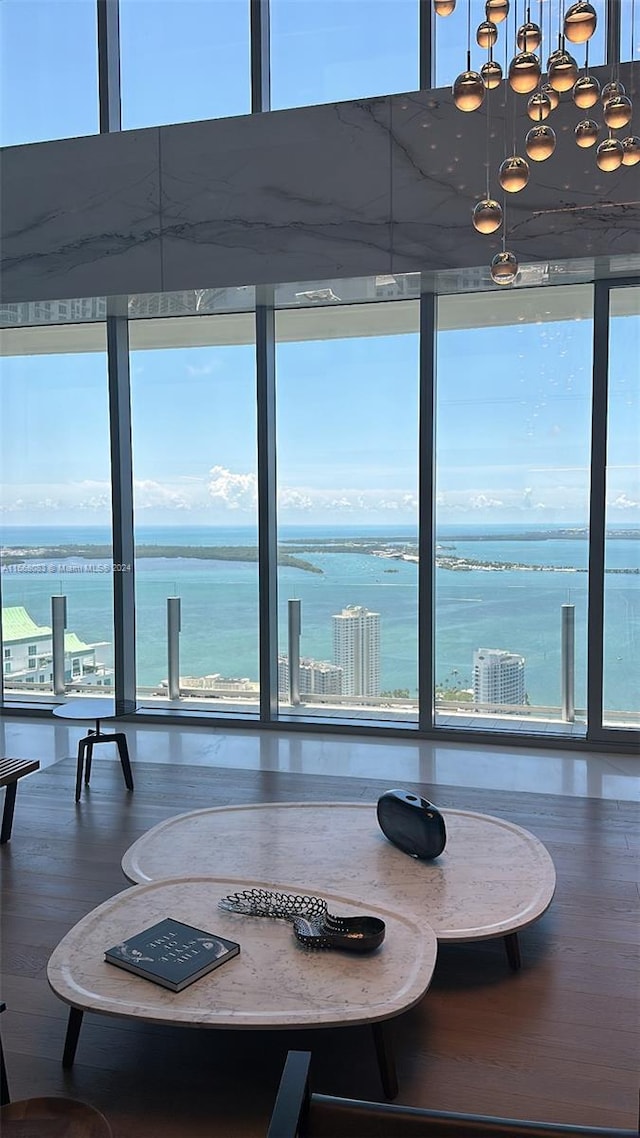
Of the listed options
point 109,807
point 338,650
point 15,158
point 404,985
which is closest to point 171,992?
point 404,985

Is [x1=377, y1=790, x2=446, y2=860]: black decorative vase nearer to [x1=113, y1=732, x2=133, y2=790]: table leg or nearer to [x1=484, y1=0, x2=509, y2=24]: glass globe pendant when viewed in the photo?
[x1=113, y1=732, x2=133, y2=790]: table leg

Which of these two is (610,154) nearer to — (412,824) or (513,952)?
(412,824)

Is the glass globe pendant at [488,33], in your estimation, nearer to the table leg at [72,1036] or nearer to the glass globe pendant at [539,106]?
the glass globe pendant at [539,106]

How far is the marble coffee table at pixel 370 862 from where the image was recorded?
2713mm

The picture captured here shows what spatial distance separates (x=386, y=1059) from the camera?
7.12 feet

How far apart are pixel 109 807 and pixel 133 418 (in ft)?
10.5

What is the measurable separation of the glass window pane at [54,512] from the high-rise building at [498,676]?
2859mm

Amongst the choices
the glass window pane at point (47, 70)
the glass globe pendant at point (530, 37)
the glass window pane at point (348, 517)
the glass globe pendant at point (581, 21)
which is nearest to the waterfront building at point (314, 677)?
the glass window pane at point (348, 517)

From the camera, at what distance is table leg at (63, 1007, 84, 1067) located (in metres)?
2.33

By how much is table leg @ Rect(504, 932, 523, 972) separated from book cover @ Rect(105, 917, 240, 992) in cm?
98

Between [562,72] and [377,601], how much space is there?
13.4 feet

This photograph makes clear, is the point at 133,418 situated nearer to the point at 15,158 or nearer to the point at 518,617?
the point at 15,158

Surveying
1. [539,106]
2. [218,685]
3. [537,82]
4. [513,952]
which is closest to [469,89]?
[537,82]

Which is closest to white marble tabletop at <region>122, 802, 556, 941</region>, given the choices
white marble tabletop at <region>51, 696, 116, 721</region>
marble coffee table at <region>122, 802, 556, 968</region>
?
marble coffee table at <region>122, 802, 556, 968</region>
